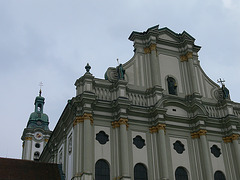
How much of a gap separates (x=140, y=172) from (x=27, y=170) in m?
8.46

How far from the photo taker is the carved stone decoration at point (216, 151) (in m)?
26.8

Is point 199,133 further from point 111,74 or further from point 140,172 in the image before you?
point 111,74

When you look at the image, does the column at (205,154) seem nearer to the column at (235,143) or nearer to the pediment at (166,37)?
the column at (235,143)

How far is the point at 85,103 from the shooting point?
79.6 feet

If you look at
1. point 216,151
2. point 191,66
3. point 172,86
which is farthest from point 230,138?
point 191,66

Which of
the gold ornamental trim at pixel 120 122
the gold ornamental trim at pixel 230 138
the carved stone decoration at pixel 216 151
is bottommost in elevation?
the carved stone decoration at pixel 216 151

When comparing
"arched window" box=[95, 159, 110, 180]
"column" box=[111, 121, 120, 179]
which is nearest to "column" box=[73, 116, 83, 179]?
"arched window" box=[95, 159, 110, 180]

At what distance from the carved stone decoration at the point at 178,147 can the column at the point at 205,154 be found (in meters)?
1.29

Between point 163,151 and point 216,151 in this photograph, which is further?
point 216,151

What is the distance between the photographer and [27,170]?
87.7 feet

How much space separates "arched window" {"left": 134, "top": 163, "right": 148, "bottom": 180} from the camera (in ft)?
77.9

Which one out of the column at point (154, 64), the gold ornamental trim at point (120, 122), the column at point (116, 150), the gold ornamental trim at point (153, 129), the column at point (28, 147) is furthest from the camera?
the column at point (28, 147)

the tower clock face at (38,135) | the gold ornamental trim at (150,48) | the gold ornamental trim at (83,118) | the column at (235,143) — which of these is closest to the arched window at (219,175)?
the column at (235,143)

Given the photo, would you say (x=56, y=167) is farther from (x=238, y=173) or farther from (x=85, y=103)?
(x=238, y=173)
